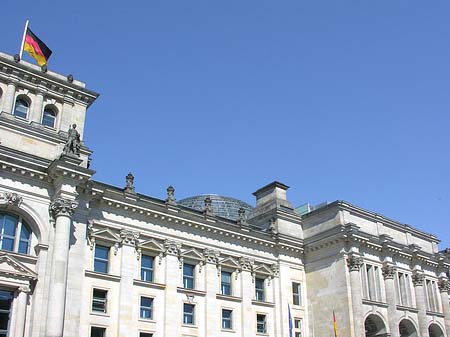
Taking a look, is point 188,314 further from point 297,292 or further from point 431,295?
point 431,295

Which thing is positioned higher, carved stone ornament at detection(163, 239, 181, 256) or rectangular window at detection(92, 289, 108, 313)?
carved stone ornament at detection(163, 239, 181, 256)

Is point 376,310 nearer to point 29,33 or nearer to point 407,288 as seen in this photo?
point 407,288

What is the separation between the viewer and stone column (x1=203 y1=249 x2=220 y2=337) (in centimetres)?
4147

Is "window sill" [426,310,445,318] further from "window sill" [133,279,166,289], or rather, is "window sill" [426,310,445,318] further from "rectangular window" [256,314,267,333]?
"window sill" [133,279,166,289]

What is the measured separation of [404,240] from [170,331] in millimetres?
26499

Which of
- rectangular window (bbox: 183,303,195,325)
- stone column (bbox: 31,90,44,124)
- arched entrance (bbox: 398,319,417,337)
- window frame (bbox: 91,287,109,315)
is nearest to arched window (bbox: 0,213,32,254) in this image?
window frame (bbox: 91,287,109,315)

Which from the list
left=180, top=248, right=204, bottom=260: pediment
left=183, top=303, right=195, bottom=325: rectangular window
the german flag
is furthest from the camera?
left=180, top=248, right=204, bottom=260: pediment

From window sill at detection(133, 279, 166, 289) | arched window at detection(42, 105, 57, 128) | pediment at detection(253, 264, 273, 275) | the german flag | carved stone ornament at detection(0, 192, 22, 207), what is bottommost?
window sill at detection(133, 279, 166, 289)

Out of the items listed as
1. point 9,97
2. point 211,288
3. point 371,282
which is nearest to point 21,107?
point 9,97

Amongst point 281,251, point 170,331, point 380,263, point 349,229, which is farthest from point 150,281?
point 380,263

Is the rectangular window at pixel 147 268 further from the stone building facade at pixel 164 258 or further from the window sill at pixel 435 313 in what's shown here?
the window sill at pixel 435 313

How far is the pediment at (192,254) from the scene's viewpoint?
42231mm

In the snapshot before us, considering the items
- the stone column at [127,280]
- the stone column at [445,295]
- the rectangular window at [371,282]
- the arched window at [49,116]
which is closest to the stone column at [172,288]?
the stone column at [127,280]

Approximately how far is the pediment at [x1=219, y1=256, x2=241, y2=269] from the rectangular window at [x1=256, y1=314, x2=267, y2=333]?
4351 mm
